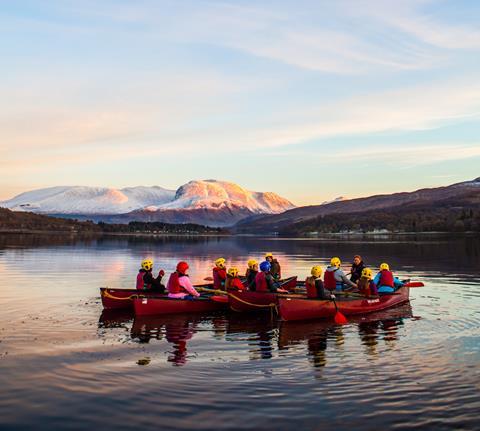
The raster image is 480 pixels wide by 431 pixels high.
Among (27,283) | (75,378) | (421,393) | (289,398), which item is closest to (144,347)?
(75,378)

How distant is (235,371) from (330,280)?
1466 cm

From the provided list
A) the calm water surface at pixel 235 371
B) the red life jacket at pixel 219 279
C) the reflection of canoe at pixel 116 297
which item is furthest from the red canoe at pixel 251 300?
the reflection of canoe at pixel 116 297

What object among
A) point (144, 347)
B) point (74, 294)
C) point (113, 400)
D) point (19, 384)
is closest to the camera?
point (113, 400)

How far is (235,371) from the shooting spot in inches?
640

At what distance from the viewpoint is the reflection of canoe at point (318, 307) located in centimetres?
2448

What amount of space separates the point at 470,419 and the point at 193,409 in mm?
6665

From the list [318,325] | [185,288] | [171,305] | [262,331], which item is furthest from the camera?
[185,288]

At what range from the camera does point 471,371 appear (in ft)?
53.2

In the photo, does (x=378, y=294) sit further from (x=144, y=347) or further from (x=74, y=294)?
(x=74, y=294)

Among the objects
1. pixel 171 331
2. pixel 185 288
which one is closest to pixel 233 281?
pixel 185 288

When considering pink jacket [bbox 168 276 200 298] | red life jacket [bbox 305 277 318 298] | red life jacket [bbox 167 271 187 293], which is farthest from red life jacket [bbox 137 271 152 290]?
red life jacket [bbox 305 277 318 298]

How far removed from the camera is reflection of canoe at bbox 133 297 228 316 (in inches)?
1026

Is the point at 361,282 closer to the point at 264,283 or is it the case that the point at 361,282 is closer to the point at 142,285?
the point at 264,283

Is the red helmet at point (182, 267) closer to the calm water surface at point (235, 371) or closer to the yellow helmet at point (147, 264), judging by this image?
the yellow helmet at point (147, 264)
